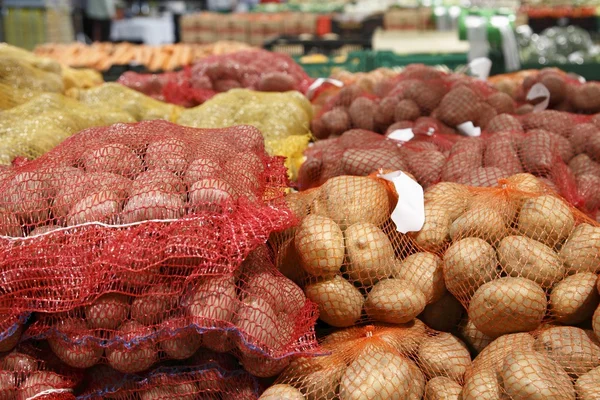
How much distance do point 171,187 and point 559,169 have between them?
1.58 m

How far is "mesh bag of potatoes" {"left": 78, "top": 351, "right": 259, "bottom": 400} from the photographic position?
5.39 ft

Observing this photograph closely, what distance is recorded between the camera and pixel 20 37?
10969 mm

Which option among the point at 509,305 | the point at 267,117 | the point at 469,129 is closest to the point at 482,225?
the point at 509,305

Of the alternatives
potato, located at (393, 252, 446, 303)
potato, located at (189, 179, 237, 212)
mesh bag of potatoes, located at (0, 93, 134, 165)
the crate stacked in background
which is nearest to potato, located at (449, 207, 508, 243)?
potato, located at (393, 252, 446, 303)

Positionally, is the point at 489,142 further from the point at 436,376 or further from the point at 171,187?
the point at 171,187

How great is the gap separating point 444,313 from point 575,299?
0.39m

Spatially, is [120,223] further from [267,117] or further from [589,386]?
[267,117]

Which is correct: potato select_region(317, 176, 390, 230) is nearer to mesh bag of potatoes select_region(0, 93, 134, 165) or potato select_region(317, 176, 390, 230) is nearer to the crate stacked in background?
mesh bag of potatoes select_region(0, 93, 134, 165)

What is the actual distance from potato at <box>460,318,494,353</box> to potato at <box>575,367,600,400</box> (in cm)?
32

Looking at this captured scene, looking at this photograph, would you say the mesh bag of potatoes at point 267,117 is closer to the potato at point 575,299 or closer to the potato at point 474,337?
the potato at point 474,337

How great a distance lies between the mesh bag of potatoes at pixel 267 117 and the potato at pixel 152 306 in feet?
4.67

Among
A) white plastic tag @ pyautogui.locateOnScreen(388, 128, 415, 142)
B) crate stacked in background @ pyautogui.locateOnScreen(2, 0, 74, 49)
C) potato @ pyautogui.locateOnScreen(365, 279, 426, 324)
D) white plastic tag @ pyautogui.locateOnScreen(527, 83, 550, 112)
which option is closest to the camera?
potato @ pyautogui.locateOnScreen(365, 279, 426, 324)

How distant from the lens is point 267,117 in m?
3.21

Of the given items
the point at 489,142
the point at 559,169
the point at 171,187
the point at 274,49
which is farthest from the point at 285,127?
the point at 274,49
